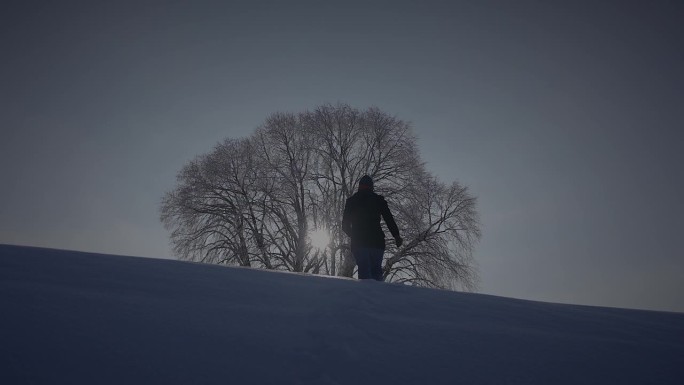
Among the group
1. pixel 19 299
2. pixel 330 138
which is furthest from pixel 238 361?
pixel 330 138

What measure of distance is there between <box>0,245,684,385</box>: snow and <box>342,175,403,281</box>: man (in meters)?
2.98

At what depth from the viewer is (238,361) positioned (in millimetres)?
1301

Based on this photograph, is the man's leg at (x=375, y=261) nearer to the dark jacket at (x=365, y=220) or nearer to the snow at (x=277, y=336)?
the dark jacket at (x=365, y=220)

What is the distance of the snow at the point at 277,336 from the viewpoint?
1.22 m

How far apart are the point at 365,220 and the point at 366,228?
116 mm

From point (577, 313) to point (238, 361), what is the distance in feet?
7.92

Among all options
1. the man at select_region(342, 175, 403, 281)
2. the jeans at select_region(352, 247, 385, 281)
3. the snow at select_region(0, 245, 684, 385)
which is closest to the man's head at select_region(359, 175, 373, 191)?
the man at select_region(342, 175, 403, 281)

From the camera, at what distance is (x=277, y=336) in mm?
1529

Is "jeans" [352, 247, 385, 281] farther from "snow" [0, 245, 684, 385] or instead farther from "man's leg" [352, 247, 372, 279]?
"snow" [0, 245, 684, 385]

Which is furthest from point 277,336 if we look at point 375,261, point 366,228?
point 375,261

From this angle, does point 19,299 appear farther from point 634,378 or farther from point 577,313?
point 577,313

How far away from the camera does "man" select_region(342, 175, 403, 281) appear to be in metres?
5.54

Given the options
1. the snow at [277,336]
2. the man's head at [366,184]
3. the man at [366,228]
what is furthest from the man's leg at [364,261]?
the snow at [277,336]

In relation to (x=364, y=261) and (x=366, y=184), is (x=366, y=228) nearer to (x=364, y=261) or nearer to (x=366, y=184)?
(x=364, y=261)
